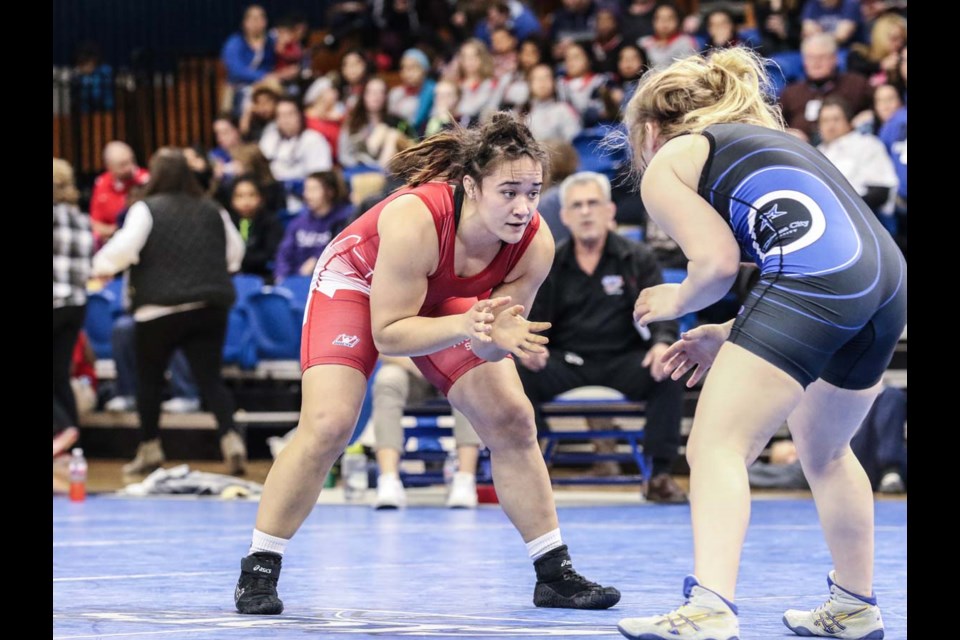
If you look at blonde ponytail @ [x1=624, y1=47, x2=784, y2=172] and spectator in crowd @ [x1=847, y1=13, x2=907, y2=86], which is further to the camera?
spectator in crowd @ [x1=847, y1=13, x2=907, y2=86]

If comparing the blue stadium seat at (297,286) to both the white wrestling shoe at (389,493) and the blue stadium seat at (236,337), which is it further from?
the white wrestling shoe at (389,493)

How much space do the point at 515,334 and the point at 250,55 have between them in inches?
452

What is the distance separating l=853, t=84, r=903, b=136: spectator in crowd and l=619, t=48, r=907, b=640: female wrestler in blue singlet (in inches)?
243

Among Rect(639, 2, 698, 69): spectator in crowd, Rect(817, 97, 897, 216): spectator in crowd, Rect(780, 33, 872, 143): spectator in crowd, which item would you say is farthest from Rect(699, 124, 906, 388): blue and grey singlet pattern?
Rect(639, 2, 698, 69): spectator in crowd

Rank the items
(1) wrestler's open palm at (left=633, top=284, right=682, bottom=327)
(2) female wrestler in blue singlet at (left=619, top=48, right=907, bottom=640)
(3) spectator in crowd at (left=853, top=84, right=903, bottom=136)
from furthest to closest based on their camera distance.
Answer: (3) spectator in crowd at (left=853, top=84, right=903, bottom=136) → (1) wrestler's open palm at (left=633, top=284, right=682, bottom=327) → (2) female wrestler in blue singlet at (left=619, top=48, right=907, bottom=640)

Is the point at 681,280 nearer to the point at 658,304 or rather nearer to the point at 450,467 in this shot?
the point at 450,467

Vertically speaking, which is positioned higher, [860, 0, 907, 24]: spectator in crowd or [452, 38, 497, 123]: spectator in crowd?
[860, 0, 907, 24]: spectator in crowd

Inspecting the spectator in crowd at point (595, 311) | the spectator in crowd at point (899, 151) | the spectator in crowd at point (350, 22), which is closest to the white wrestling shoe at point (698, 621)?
the spectator in crowd at point (595, 311)

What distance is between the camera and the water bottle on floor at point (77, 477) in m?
7.96

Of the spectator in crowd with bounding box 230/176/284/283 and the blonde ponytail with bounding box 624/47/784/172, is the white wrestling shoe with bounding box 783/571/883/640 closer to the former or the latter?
the blonde ponytail with bounding box 624/47/784/172

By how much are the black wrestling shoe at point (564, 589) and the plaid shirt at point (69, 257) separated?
512 cm

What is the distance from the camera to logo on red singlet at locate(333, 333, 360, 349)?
4109 mm

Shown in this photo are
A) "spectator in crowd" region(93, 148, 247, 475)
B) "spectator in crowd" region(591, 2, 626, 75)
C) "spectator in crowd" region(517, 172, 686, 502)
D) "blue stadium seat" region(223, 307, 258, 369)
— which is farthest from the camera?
"spectator in crowd" region(591, 2, 626, 75)
